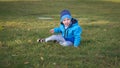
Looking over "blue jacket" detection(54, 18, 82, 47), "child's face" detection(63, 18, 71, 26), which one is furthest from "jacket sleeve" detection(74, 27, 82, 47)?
"child's face" detection(63, 18, 71, 26)

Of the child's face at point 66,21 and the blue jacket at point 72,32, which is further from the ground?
the child's face at point 66,21

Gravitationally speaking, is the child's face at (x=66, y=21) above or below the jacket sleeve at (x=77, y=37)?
above

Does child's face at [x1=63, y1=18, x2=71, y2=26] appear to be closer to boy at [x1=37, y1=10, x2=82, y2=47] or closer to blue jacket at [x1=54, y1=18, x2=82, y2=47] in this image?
boy at [x1=37, y1=10, x2=82, y2=47]

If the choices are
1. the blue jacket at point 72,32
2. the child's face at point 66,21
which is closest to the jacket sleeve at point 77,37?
the blue jacket at point 72,32

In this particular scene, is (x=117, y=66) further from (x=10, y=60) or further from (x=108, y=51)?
(x=10, y=60)

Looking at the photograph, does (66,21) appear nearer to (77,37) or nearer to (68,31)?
(68,31)

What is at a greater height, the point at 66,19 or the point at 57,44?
the point at 66,19

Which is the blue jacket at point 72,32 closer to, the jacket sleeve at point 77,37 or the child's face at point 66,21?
the jacket sleeve at point 77,37

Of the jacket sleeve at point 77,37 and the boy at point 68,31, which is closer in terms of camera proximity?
the jacket sleeve at point 77,37

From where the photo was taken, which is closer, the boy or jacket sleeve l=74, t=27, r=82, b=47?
jacket sleeve l=74, t=27, r=82, b=47

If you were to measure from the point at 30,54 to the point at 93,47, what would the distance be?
5.35 ft

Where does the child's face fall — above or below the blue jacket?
above

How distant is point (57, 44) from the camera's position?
7922 millimetres

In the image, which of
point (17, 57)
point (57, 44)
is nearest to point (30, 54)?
point (17, 57)
